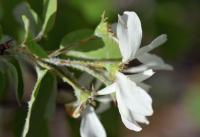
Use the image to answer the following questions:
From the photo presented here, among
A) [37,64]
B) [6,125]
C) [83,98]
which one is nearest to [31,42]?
[37,64]

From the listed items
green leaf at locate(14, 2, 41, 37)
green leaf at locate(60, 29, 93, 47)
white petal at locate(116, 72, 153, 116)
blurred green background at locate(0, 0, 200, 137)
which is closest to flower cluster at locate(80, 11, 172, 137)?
white petal at locate(116, 72, 153, 116)

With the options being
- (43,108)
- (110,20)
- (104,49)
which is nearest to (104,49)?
(104,49)

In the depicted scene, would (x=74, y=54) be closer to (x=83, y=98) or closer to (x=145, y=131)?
(x=83, y=98)

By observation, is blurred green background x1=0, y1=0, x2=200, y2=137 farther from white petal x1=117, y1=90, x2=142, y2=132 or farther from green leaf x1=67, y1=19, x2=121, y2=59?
white petal x1=117, y1=90, x2=142, y2=132

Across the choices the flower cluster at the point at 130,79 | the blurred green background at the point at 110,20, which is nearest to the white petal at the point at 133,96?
the flower cluster at the point at 130,79

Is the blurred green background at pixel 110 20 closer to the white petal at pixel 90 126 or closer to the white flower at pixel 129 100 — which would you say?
the white petal at pixel 90 126
